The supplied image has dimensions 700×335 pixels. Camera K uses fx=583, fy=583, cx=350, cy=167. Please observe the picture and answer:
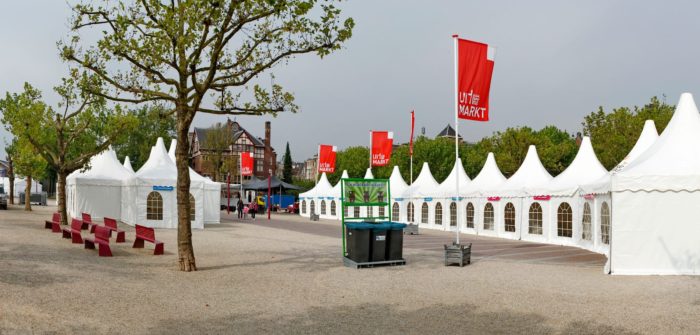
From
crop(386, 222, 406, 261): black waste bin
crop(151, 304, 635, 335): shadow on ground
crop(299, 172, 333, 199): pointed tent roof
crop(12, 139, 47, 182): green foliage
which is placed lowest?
crop(151, 304, 635, 335): shadow on ground

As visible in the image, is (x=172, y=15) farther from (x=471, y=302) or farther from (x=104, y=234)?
(x=471, y=302)

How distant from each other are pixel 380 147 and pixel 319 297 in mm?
22934

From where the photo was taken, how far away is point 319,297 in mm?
9016

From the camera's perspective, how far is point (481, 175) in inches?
1104

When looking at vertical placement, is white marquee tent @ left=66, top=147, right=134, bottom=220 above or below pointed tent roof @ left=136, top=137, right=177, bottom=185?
below

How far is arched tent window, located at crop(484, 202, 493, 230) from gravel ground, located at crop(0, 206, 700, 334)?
12.2 metres

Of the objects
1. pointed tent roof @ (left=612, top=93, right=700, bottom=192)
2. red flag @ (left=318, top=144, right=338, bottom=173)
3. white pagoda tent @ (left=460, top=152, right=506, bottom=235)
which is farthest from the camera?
red flag @ (left=318, top=144, right=338, bottom=173)

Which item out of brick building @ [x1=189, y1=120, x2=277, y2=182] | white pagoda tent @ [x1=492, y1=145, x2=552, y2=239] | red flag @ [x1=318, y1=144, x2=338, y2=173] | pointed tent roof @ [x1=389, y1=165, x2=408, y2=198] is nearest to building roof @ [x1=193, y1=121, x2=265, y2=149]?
brick building @ [x1=189, y1=120, x2=277, y2=182]

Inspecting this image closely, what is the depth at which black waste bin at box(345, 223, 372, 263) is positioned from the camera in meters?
12.7

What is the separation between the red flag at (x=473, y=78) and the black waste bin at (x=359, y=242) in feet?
12.5

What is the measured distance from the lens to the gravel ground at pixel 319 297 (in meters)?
6.94

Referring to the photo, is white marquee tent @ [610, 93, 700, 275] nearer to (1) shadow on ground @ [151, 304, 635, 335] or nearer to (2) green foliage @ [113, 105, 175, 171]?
(1) shadow on ground @ [151, 304, 635, 335]

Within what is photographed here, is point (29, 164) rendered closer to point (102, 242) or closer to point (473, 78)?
point (102, 242)

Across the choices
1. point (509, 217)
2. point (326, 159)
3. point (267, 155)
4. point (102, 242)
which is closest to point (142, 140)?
point (267, 155)
